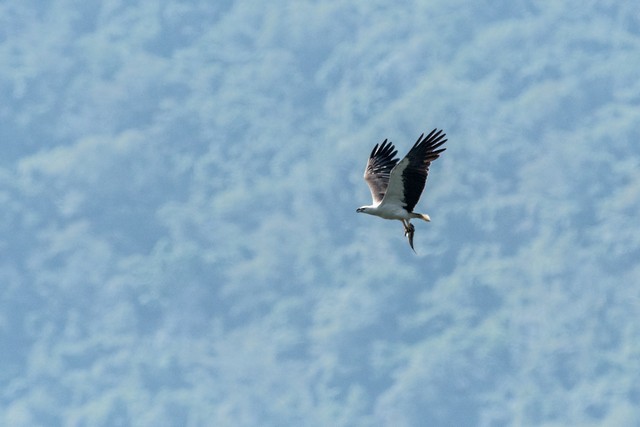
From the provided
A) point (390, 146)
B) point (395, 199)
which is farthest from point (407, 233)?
point (390, 146)

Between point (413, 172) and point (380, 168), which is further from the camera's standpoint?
point (380, 168)

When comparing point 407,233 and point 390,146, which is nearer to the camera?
point 407,233

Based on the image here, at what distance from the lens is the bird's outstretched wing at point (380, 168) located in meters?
53.9

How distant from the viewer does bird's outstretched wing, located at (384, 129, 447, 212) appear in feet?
162

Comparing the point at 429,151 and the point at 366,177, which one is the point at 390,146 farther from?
the point at 429,151

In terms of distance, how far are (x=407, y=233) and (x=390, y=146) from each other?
16.9 feet

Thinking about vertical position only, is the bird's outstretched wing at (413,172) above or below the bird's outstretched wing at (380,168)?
below

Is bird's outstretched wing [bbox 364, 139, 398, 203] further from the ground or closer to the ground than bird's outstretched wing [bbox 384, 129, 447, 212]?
further from the ground

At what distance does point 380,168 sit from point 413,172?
4.93 metres

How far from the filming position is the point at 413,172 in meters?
49.8

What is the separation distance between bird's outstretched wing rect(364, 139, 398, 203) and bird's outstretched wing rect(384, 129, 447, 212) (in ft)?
9.95

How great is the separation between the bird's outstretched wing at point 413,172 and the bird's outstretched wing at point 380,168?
303cm

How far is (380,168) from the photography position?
5462 cm

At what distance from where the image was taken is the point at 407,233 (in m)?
51.9
